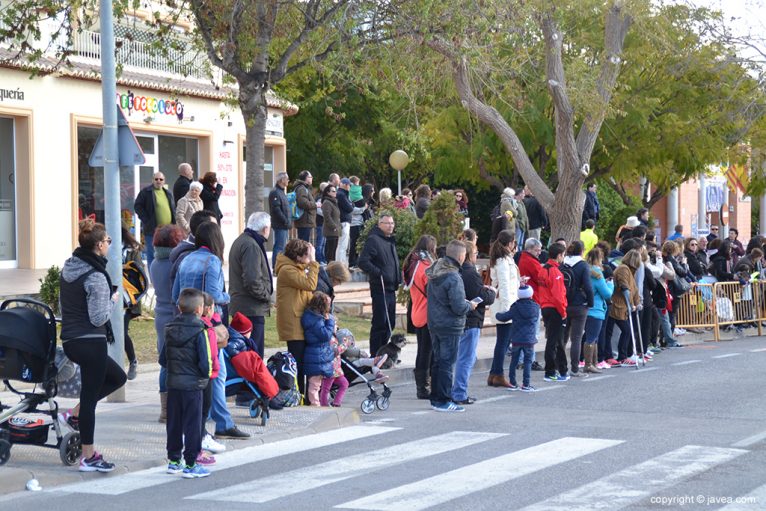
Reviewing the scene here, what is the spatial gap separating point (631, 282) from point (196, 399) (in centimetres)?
956

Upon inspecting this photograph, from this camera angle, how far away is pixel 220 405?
1037cm

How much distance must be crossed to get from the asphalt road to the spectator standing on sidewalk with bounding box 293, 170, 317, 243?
928 cm

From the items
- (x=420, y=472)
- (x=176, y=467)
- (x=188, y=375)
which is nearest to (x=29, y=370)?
(x=188, y=375)

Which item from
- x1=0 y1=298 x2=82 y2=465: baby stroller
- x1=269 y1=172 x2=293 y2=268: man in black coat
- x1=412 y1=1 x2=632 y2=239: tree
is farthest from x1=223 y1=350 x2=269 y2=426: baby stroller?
x1=412 y1=1 x2=632 y2=239: tree

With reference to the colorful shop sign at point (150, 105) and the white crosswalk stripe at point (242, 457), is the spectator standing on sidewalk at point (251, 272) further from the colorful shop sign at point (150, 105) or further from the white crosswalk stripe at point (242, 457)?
the colorful shop sign at point (150, 105)

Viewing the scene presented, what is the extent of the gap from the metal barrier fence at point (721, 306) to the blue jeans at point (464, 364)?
9.35 m

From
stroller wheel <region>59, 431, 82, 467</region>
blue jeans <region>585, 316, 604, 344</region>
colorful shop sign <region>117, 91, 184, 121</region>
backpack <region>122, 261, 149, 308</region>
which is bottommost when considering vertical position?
stroller wheel <region>59, 431, 82, 467</region>

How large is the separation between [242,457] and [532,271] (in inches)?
241

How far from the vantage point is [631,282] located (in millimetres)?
17094

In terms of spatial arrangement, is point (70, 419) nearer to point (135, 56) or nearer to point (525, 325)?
point (525, 325)

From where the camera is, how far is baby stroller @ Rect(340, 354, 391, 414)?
1232cm

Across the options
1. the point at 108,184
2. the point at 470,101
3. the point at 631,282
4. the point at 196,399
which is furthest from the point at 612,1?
the point at 196,399

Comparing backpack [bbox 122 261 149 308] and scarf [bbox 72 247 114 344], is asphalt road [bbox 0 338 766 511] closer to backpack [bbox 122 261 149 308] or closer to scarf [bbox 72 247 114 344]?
scarf [bbox 72 247 114 344]

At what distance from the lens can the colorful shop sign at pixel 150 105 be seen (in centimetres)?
2623
